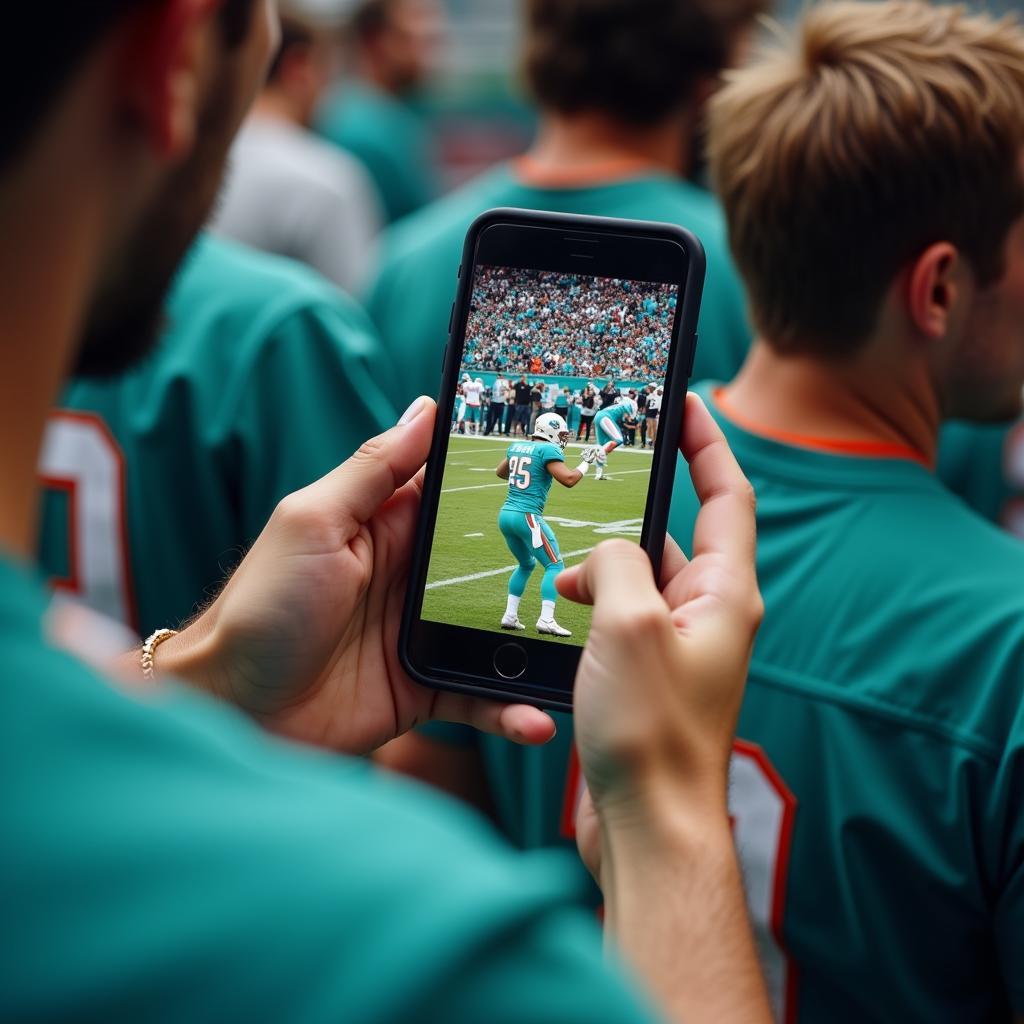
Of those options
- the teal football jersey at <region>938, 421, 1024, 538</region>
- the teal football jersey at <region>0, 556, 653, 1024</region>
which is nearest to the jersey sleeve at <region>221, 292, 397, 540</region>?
the teal football jersey at <region>938, 421, 1024, 538</region>

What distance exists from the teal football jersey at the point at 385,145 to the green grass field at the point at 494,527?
557 cm

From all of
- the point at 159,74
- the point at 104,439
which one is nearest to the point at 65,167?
the point at 159,74

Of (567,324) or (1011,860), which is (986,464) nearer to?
(1011,860)

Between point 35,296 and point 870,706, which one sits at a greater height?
point 35,296

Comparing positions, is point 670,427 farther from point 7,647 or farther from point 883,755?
point 7,647

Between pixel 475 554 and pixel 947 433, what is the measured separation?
1668 mm

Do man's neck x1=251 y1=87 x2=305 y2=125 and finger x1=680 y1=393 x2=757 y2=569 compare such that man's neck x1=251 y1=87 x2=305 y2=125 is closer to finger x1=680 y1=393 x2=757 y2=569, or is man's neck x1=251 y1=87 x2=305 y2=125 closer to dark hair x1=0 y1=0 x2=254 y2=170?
finger x1=680 y1=393 x2=757 y2=569

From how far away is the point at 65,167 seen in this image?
0.75m

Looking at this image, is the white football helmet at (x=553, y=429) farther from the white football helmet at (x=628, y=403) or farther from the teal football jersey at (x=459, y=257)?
the teal football jersey at (x=459, y=257)

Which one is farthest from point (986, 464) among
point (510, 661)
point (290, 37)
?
point (290, 37)

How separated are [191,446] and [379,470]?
34.4 inches

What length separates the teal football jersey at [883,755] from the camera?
1515mm

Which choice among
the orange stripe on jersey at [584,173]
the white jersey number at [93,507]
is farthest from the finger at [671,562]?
the orange stripe on jersey at [584,173]

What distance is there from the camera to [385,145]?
682 centimetres
